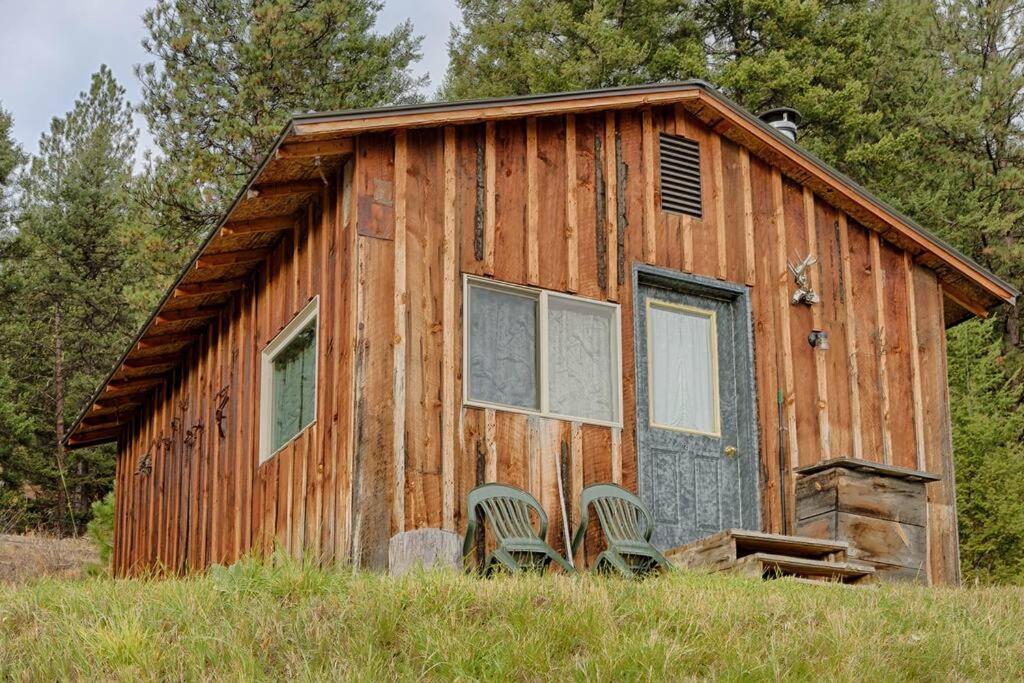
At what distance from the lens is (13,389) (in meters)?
31.3

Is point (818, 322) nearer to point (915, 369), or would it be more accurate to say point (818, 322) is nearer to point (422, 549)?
point (915, 369)

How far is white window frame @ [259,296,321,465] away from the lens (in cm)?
1093

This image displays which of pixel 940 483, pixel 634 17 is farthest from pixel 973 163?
pixel 940 483

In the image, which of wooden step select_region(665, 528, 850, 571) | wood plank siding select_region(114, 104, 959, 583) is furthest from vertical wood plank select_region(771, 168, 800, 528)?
wooden step select_region(665, 528, 850, 571)

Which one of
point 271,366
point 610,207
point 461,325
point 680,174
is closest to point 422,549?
point 461,325

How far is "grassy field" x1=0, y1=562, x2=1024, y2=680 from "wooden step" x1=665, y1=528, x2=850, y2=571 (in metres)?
1.90

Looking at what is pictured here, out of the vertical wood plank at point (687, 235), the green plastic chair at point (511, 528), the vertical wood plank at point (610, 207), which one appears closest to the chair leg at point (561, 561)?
the green plastic chair at point (511, 528)

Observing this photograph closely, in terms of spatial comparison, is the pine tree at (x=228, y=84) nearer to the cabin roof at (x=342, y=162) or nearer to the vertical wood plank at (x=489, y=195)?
the cabin roof at (x=342, y=162)

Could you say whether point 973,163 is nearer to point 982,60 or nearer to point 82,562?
point 982,60

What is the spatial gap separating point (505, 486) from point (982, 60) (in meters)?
22.5

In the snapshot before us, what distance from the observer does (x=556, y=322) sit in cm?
1062

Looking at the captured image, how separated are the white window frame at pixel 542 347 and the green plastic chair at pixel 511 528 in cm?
68

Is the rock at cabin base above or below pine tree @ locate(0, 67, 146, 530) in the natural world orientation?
below

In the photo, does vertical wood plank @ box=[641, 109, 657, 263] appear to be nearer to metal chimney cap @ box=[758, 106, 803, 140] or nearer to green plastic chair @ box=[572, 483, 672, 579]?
green plastic chair @ box=[572, 483, 672, 579]
